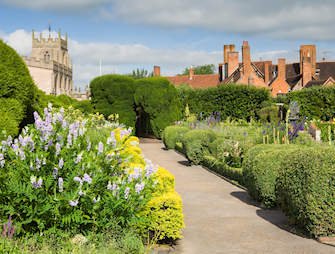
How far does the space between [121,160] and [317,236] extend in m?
2.71

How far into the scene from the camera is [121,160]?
5.31 metres

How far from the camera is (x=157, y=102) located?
95.0 ft

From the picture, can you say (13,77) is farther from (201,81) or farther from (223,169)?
(201,81)

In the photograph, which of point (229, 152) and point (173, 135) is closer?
point (229, 152)

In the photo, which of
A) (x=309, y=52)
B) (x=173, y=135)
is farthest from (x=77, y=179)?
(x=309, y=52)

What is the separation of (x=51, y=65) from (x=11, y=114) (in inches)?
3237

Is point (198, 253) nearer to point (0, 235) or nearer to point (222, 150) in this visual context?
point (0, 235)

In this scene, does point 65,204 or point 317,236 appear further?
point 317,236

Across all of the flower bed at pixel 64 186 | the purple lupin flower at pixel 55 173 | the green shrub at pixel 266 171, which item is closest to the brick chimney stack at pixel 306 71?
the green shrub at pixel 266 171

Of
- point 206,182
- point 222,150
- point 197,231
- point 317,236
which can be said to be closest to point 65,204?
point 197,231

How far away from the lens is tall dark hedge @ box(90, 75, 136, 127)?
96.6 feet

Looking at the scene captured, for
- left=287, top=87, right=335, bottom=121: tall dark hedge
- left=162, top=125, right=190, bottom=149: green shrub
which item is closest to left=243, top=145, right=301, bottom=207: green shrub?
left=162, top=125, right=190, bottom=149: green shrub

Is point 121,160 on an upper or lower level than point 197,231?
upper

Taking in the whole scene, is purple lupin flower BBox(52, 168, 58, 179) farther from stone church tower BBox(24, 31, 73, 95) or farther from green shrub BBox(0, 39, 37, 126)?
stone church tower BBox(24, 31, 73, 95)
